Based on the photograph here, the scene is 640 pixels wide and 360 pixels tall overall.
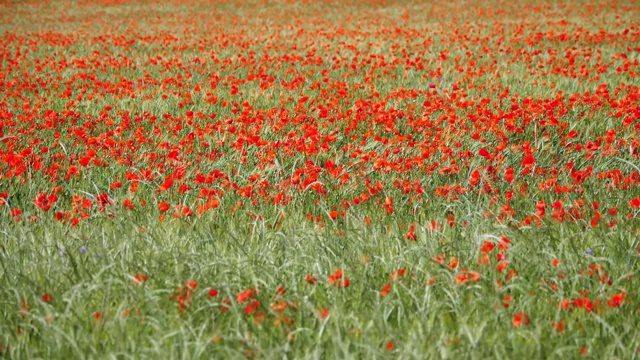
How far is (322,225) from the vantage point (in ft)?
10.7

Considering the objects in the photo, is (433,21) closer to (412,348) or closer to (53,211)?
(53,211)

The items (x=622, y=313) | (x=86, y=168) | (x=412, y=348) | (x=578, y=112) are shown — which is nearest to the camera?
(x=412, y=348)

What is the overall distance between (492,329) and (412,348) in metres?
0.31

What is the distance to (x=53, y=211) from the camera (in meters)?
3.65

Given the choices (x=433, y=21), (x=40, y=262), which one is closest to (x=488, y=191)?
(x=40, y=262)

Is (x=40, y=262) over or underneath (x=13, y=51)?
over

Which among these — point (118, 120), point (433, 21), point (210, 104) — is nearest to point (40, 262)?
point (118, 120)

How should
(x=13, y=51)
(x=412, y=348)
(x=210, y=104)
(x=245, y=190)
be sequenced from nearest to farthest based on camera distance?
(x=412, y=348) → (x=245, y=190) → (x=210, y=104) → (x=13, y=51)

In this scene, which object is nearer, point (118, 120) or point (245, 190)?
point (245, 190)

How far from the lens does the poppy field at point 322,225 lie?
7.06ft

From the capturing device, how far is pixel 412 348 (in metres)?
2.08

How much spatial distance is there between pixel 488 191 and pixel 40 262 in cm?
228

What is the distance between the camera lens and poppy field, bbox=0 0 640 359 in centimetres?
215

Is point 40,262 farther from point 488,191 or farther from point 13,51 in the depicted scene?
point 13,51
